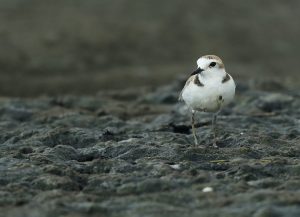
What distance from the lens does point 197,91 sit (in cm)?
1112

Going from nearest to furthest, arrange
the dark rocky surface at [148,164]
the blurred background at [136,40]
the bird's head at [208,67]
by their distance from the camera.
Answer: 1. the dark rocky surface at [148,164]
2. the bird's head at [208,67]
3. the blurred background at [136,40]

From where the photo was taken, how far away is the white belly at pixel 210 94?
11070mm

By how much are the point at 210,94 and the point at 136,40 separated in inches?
787

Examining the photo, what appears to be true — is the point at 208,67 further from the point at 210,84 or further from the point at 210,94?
the point at 210,94

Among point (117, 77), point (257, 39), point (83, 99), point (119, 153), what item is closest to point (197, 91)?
point (119, 153)

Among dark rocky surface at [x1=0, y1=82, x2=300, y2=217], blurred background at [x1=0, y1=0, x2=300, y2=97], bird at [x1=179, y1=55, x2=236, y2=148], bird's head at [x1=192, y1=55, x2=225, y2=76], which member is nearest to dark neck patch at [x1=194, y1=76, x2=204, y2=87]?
bird at [x1=179, y1=55, x2=236, y2=148]

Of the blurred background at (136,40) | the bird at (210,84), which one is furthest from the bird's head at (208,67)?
the blurred background at (136,40)

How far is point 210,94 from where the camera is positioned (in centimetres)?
1108

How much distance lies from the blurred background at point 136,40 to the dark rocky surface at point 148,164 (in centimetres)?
1104

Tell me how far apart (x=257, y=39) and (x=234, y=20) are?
1.64 m

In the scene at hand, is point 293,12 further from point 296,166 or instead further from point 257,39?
point 296,166

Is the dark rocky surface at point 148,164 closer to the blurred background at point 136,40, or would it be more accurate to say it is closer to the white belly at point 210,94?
the white belly at point 210,94

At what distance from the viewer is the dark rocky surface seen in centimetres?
811

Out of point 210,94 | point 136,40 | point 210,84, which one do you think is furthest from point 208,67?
point 136,40
